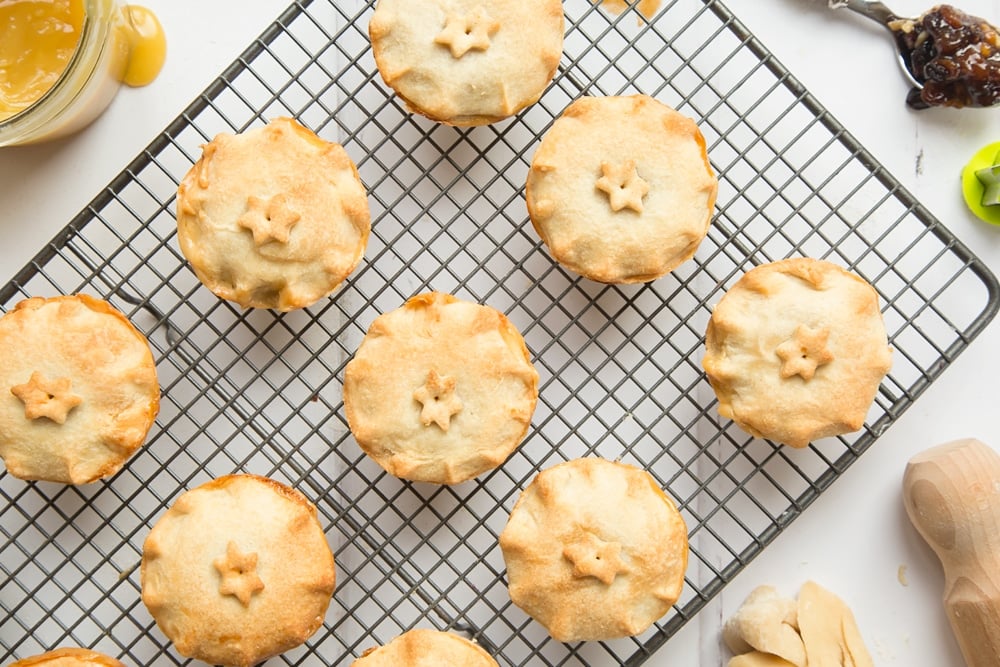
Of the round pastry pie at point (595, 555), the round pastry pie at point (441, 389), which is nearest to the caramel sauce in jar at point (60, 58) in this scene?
the round pastry pie at point (441, 389)

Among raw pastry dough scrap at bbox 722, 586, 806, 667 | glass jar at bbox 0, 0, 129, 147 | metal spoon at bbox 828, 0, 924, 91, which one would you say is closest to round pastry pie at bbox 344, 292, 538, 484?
raw pastry dough scrap at bbox 722, 586, 806, 667

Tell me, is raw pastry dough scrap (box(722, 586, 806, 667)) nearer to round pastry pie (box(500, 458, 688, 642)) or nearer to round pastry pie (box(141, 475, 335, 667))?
round pastry pie (box(500, 458, 688, 642))

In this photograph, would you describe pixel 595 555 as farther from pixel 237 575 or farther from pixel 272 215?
pixel 272 215

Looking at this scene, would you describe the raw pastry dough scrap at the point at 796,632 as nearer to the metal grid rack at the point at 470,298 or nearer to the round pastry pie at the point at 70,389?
the metal grid rack at the point at 470,298

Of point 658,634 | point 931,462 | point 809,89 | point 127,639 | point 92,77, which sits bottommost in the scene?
point 127,639

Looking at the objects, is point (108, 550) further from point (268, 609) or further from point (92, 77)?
point (92, 77)

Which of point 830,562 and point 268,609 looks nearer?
point 268,609

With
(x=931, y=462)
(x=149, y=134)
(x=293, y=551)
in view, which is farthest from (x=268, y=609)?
(x=931, y=462)
